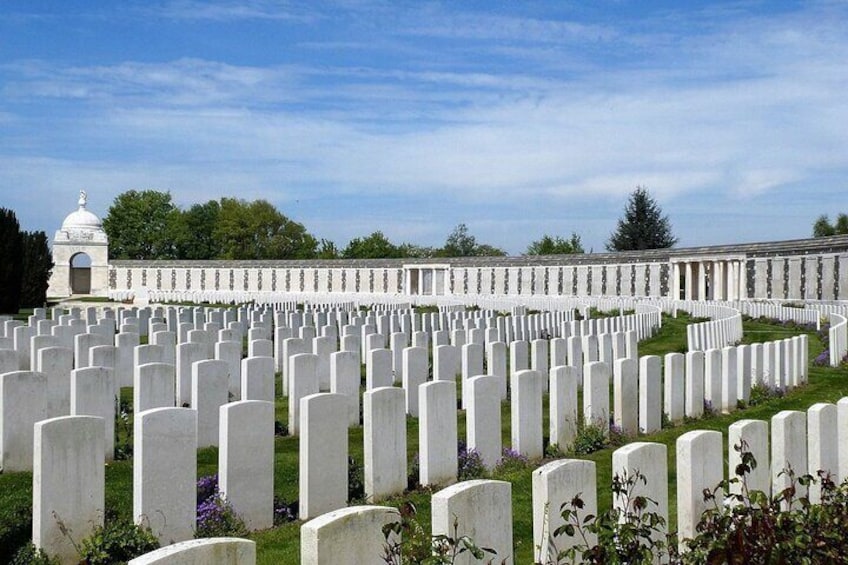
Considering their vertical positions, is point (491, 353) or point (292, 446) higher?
point (491, 353)

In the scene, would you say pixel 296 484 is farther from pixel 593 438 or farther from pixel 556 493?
pixel 556 493

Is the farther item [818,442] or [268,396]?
[268,396]

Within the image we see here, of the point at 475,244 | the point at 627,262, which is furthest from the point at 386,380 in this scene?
the point at 475,244

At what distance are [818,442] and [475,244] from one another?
100 m

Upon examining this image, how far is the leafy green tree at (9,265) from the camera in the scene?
39281mm

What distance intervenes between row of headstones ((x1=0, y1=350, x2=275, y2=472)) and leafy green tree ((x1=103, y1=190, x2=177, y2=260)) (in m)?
93.0

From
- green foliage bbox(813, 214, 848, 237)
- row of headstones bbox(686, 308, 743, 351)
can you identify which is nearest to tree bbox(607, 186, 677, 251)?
green foliage bbox(813, 214, 848, 237)

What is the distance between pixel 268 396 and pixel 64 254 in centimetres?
7204

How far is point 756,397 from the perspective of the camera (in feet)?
40.4

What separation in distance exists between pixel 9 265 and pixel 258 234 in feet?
204

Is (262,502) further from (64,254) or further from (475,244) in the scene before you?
(475,244)

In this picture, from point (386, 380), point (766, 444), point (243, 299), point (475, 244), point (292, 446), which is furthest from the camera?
point (475, 244)

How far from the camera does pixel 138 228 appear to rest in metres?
99.2

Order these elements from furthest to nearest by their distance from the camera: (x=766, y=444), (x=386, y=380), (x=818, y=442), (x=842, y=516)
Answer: (x=386, y=380) < (x=818, y=442) < (x=766, y=444) < (x=842, y=516)
